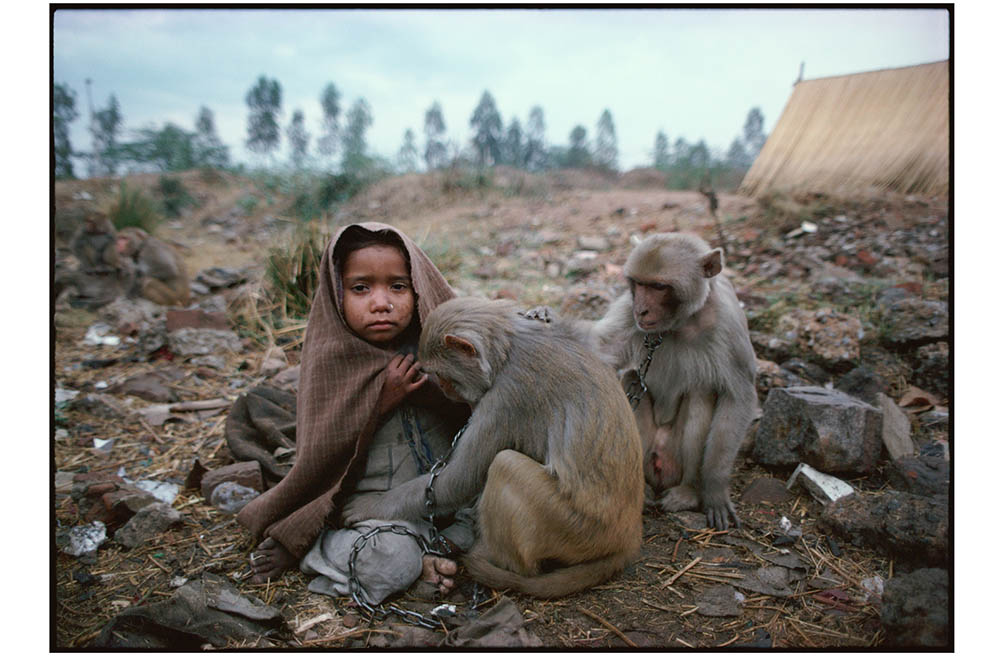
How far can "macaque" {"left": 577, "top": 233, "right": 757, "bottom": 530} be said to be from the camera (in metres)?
3.69

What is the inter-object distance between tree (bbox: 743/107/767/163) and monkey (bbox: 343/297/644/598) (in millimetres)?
5207

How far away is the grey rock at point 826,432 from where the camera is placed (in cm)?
401

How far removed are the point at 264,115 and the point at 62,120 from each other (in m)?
3.56

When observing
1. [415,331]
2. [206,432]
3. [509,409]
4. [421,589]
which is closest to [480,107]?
[415,331]

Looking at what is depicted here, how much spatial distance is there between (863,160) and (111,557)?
7.64 m

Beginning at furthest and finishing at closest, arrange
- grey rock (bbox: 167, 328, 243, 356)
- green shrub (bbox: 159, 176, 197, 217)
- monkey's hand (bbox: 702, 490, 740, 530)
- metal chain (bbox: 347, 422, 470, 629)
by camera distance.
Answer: green shrub (bbox: 159, 176, 197, 217), grey rock (bbox: 167, 328, 243, 356), monkey's hand (bbox: 702, 490, 740, 530), metal chain (bbox: 347, 422, 470, 629)

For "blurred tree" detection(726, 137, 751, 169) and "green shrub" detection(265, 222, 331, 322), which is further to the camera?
"blurred tree" detection(726, 137, 751, 169)

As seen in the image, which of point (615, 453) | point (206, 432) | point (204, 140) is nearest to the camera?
point (615, 453)

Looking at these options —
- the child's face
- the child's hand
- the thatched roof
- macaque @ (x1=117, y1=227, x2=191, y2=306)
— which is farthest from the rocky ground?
the child's face

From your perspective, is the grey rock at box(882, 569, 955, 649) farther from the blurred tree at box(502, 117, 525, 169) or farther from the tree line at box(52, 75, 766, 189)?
the blurred tree at box(502, 117, 525, 169)

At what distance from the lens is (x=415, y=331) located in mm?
3693

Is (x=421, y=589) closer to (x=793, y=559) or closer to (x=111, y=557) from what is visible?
(x=111, y=557)

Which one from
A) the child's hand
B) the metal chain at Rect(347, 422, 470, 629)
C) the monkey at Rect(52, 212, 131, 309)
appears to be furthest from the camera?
the monkey at Rect(52, 212, 131, 309)

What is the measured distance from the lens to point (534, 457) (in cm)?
304
